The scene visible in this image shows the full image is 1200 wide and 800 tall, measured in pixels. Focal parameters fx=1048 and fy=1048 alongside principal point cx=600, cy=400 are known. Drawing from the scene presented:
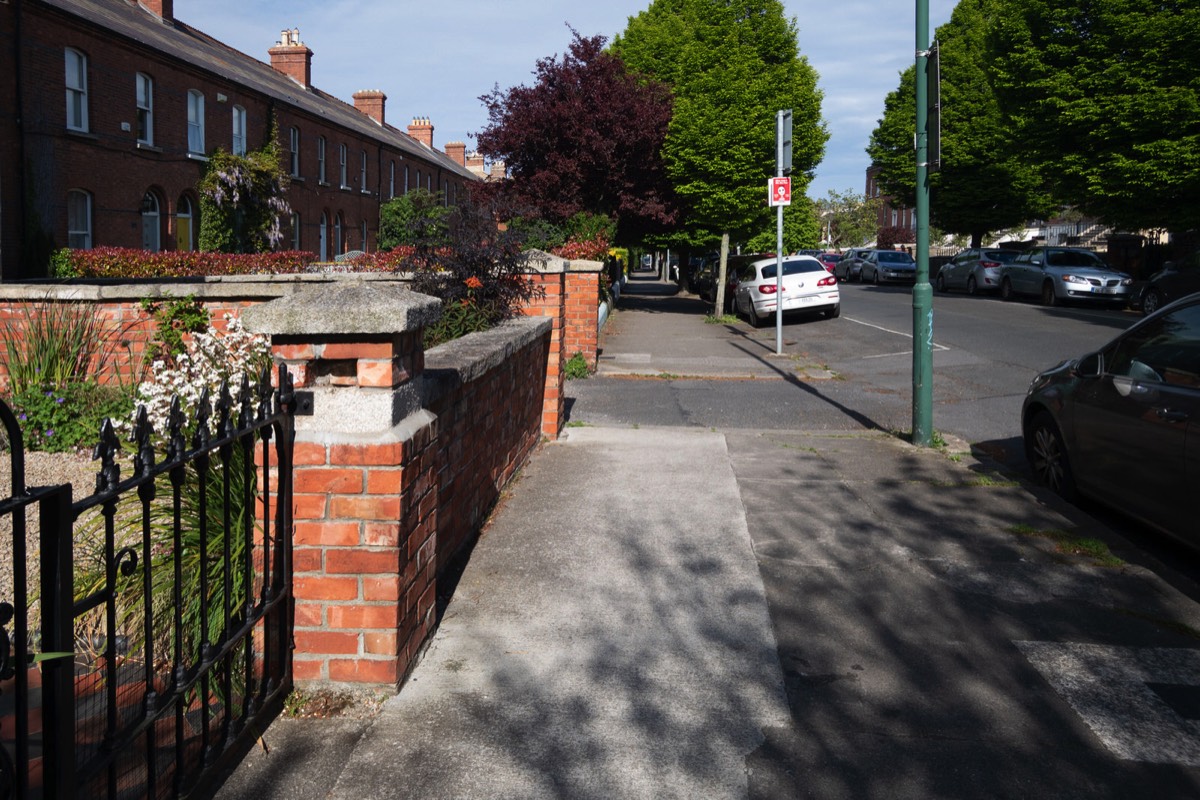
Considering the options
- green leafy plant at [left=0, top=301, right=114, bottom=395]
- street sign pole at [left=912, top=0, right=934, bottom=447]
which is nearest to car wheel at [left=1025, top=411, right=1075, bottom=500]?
street sign pole at [left=912, top=0, right=934, bottom=447]

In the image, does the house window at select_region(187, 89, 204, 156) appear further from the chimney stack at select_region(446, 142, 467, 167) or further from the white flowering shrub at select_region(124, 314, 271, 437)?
the chimney stack at select_region(446, 142, 467, 167)

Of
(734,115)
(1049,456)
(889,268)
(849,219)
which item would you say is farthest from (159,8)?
(849,219)

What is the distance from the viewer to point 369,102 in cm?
4944

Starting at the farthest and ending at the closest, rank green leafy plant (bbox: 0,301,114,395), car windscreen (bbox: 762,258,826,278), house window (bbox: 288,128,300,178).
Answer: house window (bbox: 288,128,300,178) < car windscreen (bbox: 762,258,826,278) < green leafy plant (bbox: 0,301,114,395)

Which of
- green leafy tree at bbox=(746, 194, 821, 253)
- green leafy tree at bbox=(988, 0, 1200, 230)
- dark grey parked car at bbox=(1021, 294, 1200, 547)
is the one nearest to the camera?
dark grey parked car at bbox=(1021, 294, 1200, 547)

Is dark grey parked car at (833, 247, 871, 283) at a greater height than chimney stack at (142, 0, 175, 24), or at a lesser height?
lesser

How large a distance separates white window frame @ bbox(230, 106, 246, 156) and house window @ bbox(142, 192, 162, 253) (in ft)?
14.5

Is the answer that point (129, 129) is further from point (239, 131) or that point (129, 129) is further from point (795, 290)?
point (795, 290)

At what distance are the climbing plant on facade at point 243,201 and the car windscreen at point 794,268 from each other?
14.2 m

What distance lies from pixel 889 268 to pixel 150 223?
2768 cm

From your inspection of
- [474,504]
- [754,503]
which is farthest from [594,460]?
[474,504]

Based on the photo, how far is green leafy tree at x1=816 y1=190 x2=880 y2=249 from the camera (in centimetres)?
9181

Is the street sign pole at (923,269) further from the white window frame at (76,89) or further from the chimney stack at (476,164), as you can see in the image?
the chimney stack at (476,164)

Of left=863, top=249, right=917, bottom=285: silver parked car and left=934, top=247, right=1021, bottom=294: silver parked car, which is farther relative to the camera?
left=863, top=249, right=917, bottom=285: silver parked car
